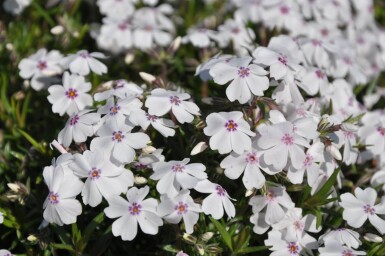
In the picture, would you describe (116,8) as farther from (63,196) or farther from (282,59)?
(63,196)

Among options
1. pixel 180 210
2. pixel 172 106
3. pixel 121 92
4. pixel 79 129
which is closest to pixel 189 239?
pixel 180 210

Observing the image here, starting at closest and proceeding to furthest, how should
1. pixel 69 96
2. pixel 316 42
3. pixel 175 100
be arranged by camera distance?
pixel 175 100 → pixel 69 96 → pixel 316 42

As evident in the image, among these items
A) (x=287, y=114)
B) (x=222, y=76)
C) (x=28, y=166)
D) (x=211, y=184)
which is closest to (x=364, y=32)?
(x=287, y=114)

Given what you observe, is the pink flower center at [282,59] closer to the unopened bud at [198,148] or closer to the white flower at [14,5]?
the unopened bud at [198,148]

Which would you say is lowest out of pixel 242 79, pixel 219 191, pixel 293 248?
pixel 293 248

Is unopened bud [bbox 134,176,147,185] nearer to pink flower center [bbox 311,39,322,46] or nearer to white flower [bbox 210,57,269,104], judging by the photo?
white flower [bbox 210,57,269,104]

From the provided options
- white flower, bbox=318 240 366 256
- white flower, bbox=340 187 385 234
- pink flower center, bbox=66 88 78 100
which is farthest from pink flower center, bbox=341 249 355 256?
pink flower center, bbox=66 88 78 100
